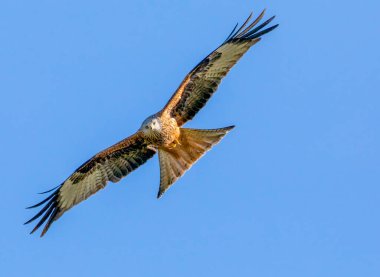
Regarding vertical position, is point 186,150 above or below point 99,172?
below

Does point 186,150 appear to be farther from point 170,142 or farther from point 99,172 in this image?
point 99,172

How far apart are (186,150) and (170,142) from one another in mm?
269

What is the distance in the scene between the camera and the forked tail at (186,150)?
17.8m

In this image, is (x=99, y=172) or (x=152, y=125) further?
(x=99, y=172)

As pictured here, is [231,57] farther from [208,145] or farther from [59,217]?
[59,217]

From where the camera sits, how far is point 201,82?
1823cm

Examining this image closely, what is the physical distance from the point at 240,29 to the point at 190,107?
139 centimetres

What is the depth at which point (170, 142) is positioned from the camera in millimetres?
17938

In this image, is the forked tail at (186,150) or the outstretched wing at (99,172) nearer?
the forked tail at (186,150)

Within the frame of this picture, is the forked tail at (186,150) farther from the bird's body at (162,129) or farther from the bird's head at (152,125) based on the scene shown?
the bird's head at (152,125)

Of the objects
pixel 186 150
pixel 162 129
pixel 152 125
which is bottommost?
pixel 186 150

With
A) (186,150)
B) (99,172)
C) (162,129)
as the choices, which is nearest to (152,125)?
(162,129)

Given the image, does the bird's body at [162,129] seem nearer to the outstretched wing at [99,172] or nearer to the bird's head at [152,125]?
the bird's head at [152,125]

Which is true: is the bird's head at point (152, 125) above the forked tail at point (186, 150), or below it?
above
